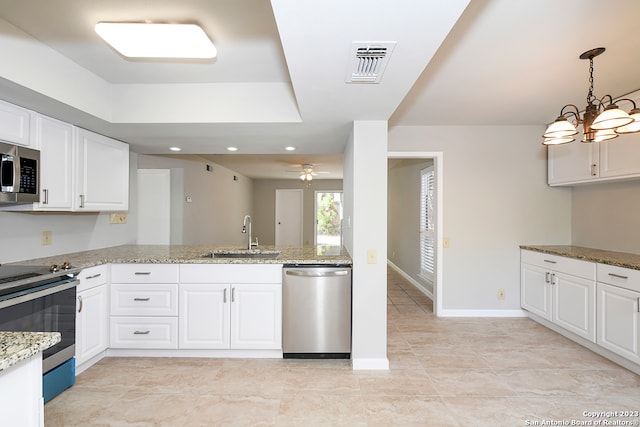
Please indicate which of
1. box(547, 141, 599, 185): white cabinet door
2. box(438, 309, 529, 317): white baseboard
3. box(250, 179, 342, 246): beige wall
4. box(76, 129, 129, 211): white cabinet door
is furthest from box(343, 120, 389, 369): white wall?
box(250, 179, 342, 246): beige wall

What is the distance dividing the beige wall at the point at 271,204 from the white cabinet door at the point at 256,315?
7100mm

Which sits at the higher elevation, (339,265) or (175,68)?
(175,68)

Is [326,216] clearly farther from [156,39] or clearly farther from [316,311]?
[156,39]

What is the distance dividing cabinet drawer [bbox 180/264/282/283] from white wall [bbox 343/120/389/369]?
75cm

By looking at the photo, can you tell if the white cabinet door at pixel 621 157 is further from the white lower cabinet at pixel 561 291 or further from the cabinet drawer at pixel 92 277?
the cabinet drawer at pixel 92 277

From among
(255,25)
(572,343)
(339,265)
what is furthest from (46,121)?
(572,343)

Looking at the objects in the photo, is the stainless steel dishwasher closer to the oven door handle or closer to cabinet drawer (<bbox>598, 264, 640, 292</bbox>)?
the oven door handle

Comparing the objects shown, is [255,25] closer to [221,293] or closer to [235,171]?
[221,293]

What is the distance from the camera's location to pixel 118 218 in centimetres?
368

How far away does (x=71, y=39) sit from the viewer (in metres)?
2.02

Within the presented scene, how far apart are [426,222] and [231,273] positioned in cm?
373

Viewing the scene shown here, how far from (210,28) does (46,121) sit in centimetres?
167

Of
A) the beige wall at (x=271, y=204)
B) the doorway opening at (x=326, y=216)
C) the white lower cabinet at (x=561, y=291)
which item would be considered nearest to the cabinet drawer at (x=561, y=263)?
the white lower cabinet at (x=561, y=291)

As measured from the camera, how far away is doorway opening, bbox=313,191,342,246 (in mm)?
9984
